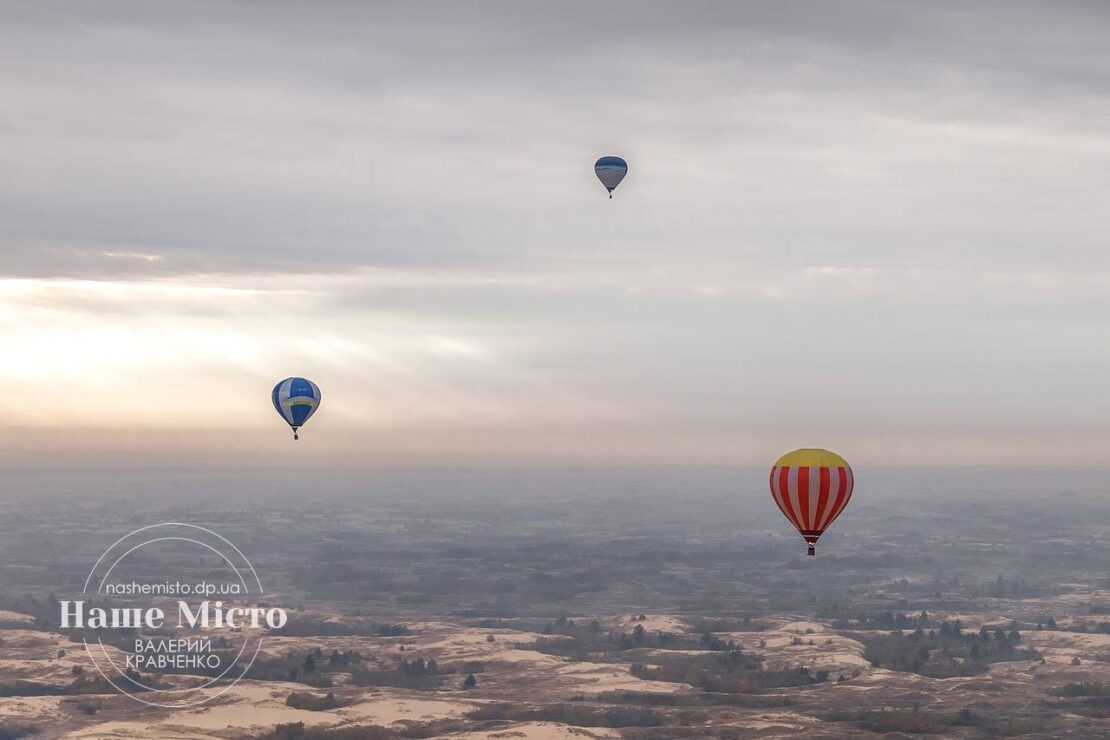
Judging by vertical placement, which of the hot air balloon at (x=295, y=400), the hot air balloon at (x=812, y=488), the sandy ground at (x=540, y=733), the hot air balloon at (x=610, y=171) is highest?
the hot air balloon at (x=610, y=171)

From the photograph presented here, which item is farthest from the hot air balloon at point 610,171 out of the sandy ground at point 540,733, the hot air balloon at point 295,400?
the sandy ground at point 540,733

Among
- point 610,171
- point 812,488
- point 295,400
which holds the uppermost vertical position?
point 610,171

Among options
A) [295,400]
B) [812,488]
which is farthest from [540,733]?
[812,488]

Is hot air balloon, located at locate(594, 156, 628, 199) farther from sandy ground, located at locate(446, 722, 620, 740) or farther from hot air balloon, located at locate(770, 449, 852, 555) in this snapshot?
sandy ground, located at locate(446, 722, 620, 740)

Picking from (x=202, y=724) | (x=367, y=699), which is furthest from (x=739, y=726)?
(x=202, y=724)

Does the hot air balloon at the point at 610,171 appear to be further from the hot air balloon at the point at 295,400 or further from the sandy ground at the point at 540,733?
the sandy ground at the point at 540,733

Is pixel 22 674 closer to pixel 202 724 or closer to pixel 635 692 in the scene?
pixel 202 724

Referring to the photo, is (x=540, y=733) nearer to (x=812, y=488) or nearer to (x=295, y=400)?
(x=295, y=400)
